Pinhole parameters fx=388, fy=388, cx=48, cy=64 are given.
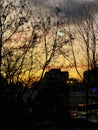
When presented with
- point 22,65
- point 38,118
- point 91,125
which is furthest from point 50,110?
point 22,65

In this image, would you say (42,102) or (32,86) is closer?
(32,86)

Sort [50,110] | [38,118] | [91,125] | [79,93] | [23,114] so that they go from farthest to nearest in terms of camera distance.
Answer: [79,93]
[50,110]
[38,118]
[91,125]
[23,114]

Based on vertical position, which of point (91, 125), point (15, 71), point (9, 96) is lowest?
point (91, 125)

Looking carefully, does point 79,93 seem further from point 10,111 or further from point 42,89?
point 10,111

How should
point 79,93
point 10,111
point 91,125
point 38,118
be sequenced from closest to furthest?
point 10,111, point 91,125, point 38,118, point 79,93

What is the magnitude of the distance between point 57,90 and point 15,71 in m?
20.4

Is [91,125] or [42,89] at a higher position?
[42,89]

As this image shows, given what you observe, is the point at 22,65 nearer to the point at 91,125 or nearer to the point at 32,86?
the point at 32,86

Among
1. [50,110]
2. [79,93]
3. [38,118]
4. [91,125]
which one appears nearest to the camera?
[91,125]

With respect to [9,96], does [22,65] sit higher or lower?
higher

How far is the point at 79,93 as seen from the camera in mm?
92688

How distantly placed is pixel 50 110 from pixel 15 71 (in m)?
18.6

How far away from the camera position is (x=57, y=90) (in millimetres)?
44000

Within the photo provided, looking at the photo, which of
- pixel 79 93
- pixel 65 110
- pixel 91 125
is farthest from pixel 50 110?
pixel 79 93
